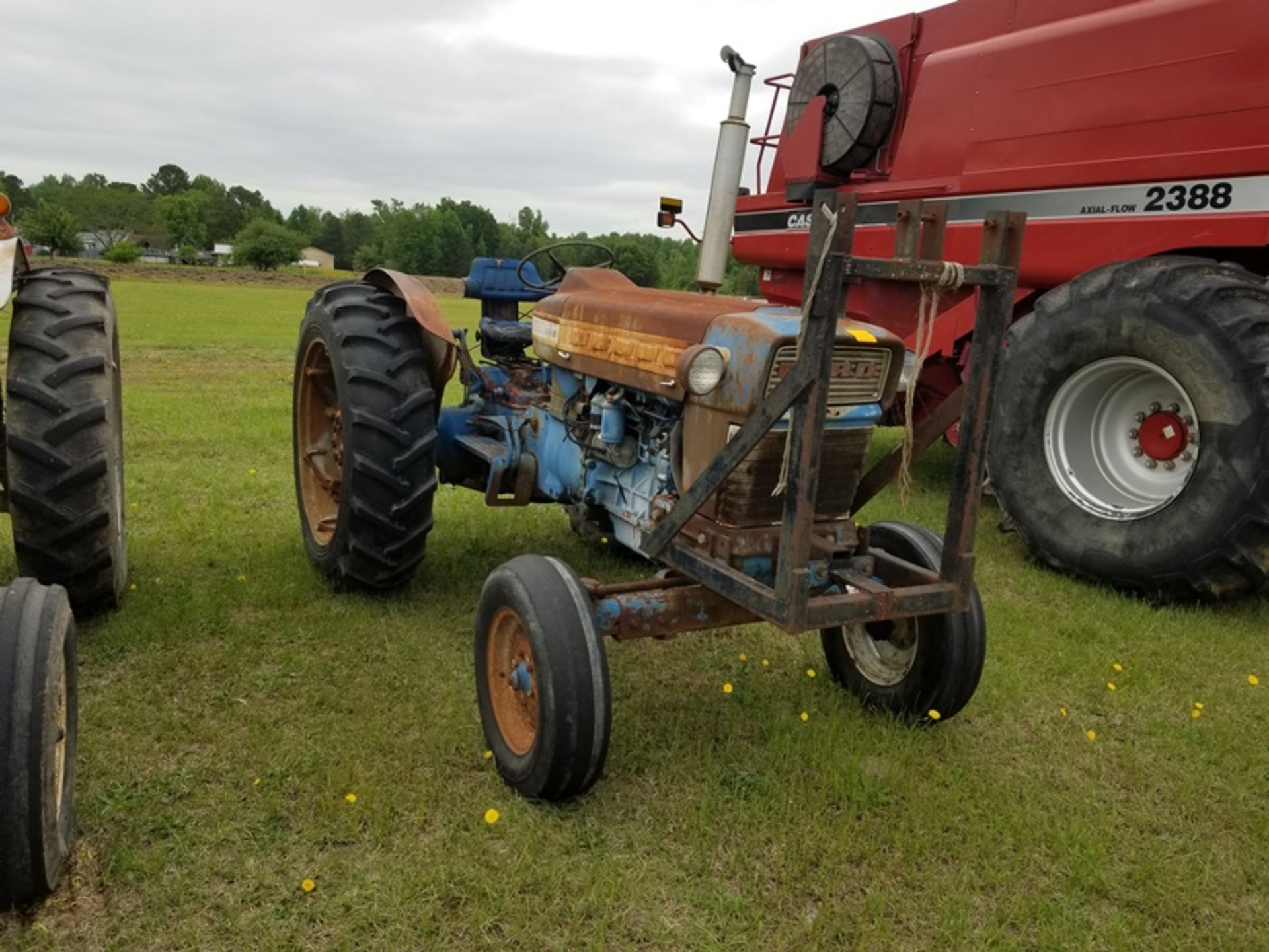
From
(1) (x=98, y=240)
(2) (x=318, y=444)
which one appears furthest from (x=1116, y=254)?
(1) (x=98, y=240)

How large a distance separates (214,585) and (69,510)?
3.13ft

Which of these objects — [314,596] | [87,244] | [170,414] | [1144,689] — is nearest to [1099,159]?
[1144,689]

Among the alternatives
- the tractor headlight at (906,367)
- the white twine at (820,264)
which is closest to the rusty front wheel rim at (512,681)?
the white twine at (820,264)

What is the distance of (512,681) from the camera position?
283cm

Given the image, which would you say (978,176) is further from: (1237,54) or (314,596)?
(314,596)

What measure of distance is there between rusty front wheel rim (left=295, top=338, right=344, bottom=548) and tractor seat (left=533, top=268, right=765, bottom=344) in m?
1.10

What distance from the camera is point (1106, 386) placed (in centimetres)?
486

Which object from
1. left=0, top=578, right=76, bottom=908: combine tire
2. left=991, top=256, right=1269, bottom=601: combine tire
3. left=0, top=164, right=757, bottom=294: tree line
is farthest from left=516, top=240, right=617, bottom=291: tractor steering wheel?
left=0, top=164, right=757, bottom=294: tree line

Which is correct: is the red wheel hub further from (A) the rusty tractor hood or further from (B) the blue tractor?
(A) the rusty tractor hood

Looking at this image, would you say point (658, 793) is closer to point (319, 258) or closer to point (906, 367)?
point (906, 367)

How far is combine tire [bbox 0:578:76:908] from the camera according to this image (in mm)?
1972

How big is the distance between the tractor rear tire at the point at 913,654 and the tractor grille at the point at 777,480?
8.0 inches

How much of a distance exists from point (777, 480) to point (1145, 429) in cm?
276

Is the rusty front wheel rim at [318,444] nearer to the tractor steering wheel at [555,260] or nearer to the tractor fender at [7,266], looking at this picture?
the tractor steering wheel at [555,260]
